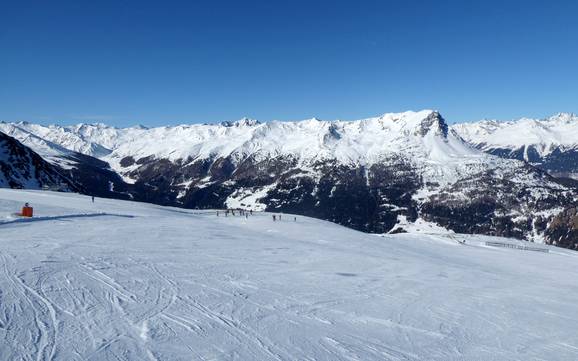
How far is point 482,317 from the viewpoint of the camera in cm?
1512

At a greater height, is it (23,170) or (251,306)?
(23,170)

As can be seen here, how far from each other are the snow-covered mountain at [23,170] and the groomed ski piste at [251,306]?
13047 centimetres

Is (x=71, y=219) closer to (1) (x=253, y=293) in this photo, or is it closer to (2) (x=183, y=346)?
(1) (x=253, y=293)

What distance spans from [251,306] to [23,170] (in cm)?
16460

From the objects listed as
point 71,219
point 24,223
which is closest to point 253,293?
point 24,223

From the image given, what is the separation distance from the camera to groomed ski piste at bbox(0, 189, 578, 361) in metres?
10.4

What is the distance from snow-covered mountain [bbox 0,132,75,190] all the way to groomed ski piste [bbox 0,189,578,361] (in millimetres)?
130473

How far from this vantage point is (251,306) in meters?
13.8

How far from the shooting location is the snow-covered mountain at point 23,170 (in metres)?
138

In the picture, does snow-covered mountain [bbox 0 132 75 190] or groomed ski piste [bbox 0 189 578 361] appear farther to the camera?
snow-covered mountain [bbox 0 132 75 190]

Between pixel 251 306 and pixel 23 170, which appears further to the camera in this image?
pixel 23 170

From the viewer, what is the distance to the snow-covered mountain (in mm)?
137500

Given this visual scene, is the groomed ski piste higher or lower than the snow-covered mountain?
lower

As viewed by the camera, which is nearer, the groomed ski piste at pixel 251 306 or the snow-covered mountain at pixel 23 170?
the groomed ski piste at pixel 251 306
